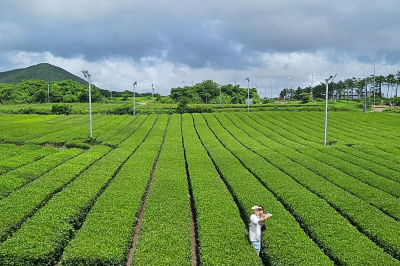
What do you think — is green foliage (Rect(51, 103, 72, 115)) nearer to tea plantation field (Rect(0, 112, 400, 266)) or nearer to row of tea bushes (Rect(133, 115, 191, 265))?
tea plantation field (Rect(0, 112, 400, 266))

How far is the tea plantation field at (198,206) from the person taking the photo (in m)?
9.80

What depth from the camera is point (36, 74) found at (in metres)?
145

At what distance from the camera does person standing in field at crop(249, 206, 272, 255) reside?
988 centimetres

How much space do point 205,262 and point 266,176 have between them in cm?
1026

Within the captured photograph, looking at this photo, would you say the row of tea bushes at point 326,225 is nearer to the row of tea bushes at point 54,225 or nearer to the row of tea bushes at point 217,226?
the row of tea bushes at point 217,226

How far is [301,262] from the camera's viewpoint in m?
9.26

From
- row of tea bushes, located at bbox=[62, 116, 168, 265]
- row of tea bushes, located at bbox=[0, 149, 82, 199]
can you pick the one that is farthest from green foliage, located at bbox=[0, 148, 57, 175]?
row of tea bushes, located at bbox=[62, 116, 168, 265]

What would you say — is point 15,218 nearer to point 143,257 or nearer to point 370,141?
point 143,257

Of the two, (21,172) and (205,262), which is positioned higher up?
(21,172)

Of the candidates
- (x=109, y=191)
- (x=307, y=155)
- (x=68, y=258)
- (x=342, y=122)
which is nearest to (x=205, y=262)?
(x=68, y=258)

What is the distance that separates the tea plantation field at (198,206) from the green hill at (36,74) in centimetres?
13502

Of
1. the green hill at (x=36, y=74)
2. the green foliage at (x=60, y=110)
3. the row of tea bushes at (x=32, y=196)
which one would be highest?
the green hill at (x=36, y=74)

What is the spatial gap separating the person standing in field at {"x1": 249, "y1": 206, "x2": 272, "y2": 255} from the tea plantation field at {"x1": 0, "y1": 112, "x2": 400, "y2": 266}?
0.28 meters

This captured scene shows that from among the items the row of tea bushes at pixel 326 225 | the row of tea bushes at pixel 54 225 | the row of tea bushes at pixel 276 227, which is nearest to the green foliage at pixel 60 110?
the row of tea bushes at pixel 54 225
